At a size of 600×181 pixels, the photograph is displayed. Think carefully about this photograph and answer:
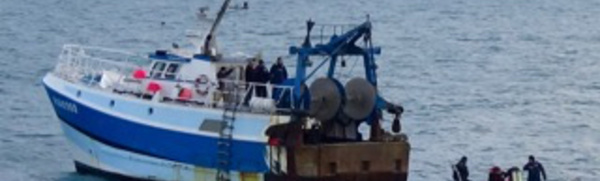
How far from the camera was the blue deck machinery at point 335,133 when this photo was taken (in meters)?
45.1

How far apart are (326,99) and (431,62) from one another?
154ft

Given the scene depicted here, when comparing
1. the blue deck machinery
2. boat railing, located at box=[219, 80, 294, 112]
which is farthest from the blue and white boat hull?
the blue deck machinery

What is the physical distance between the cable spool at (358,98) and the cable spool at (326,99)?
269 mm

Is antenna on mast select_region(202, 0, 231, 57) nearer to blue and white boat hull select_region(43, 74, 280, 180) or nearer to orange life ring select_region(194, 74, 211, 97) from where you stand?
orange life ring select_region(194, 74, 211, 97)

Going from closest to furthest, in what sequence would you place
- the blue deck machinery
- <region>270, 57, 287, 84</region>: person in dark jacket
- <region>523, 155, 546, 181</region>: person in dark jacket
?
the blue deck machinery, <region>523, 155, 546, 181</region>: person in dark jacket, <region>270, 57, 287, 84</region>: person in dark jacket

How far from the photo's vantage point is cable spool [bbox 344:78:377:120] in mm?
45625

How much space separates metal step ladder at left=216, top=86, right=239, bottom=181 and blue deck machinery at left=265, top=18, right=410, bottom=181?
1341mm

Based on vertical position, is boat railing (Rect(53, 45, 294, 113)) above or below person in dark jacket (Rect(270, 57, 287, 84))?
below

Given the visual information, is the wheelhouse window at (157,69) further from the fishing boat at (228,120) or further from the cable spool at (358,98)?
the cable spool at (358,98)

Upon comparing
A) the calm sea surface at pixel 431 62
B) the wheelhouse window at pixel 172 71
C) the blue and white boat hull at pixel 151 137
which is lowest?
the calm sea surface at pixel 431 62

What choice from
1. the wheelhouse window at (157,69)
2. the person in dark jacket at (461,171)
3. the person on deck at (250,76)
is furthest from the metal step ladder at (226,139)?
the person in dark jacket at (461,171)

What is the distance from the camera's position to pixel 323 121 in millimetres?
45625

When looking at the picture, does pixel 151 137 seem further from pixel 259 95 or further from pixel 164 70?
pixel 259 95

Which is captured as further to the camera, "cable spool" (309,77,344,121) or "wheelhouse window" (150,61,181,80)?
"wheelhouse window" (150,61,181,80)
